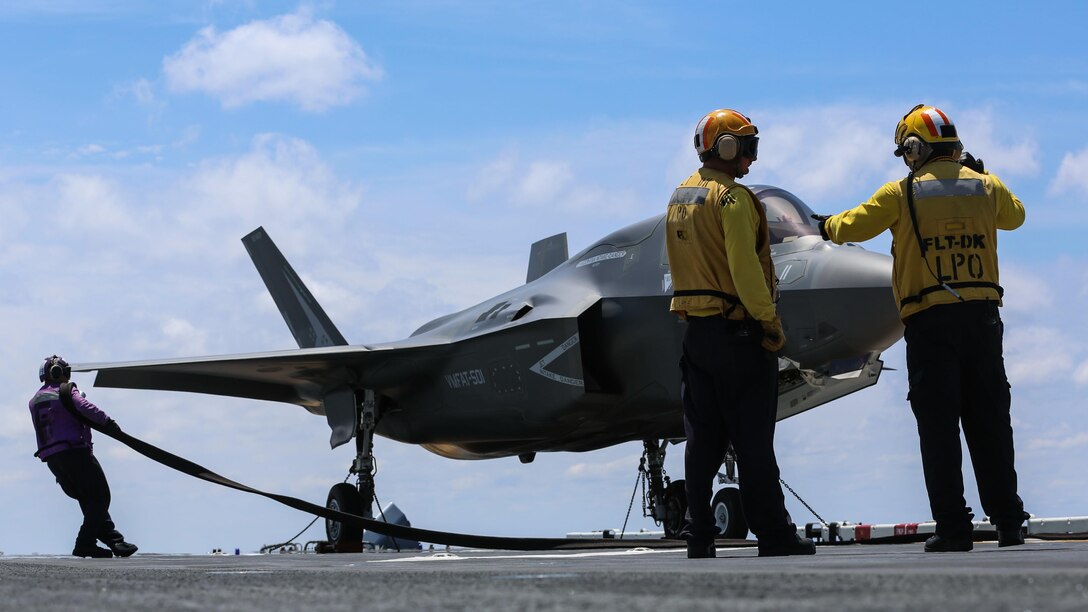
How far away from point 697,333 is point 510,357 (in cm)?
629

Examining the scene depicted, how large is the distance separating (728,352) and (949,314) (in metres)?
1.16

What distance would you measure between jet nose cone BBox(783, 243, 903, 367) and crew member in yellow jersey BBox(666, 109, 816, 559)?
278 cm

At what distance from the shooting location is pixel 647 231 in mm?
11766

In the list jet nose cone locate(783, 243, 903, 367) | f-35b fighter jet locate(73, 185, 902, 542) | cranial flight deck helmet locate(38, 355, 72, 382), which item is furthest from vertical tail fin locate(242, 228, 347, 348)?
jet nose cone locate(783, 243, 903, 367)

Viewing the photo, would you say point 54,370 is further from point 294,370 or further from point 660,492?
point 660,492

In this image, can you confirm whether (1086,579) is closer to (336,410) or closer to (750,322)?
(750,322)

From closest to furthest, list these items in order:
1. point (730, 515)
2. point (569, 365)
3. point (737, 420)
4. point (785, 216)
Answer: point (737, 420) < point (785, 216) < point (730, 515) < point (569, 365)

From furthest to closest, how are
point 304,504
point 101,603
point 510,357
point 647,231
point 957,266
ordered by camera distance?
point 510,357 → point 647,231 → point 304,504 → point 957,266 → point 101,603

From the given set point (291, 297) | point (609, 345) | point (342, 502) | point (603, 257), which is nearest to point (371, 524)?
point (609, 345)

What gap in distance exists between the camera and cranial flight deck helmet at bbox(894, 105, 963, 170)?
675 cm

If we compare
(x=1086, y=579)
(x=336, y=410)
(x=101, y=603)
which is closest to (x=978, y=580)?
(x=1086, y=579)

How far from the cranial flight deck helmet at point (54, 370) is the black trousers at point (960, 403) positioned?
29.0 ft

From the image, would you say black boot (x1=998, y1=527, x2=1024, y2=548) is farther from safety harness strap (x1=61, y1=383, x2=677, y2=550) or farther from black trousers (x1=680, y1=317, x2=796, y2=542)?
safety harness strap (x1=61, y1=383, x2=677, y2=550)

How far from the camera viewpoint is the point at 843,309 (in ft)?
31.1
